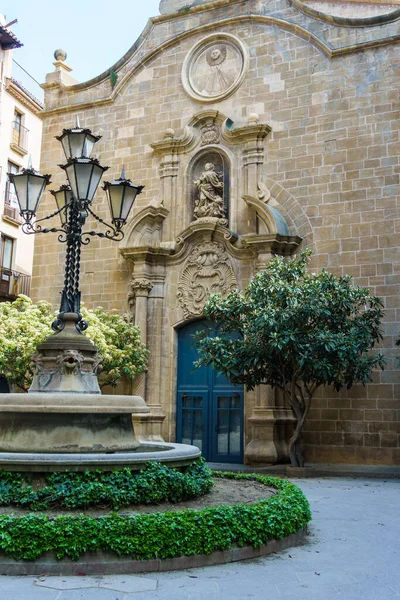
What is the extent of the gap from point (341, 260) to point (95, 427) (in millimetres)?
8911

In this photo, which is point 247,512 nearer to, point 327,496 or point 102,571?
point 102,571

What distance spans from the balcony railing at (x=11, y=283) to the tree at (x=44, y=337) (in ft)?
33.1

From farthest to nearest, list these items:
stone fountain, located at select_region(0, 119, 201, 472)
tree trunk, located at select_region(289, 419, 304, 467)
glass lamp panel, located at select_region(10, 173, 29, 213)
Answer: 1. tree trunk, located at select_region(289, 419, 304, 467)
2. glass lamp panel, located at select_region(10, 173, 29, 213)
3. stone fountain, located at select_region(0, 119, 201, 472)

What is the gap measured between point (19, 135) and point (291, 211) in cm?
1727

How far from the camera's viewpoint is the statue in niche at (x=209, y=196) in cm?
1664

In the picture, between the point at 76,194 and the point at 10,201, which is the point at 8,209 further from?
the point at 76,194

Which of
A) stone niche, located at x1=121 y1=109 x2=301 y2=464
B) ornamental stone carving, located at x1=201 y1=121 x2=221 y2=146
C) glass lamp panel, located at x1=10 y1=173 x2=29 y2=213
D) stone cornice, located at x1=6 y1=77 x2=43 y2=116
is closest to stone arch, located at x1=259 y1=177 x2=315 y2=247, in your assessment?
stone niche, located at x1=121 y1=109 x2=301 y2=464

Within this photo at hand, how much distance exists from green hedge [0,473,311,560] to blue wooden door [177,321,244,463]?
9354mm

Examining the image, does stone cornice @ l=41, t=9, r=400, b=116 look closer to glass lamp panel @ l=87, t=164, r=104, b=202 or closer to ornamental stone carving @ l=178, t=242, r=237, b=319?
ornamental stone carving @ l=178, t=242, r=237, b=319

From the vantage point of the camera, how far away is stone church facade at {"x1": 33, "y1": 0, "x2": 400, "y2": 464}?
577 inches

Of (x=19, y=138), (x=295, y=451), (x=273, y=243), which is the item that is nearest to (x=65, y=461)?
(x=295, y=451)

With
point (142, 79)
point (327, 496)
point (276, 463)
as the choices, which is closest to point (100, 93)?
point (142, 79)

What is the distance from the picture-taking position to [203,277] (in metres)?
16.6

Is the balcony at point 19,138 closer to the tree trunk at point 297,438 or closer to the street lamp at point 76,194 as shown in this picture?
the tree trunk at point 297,438
